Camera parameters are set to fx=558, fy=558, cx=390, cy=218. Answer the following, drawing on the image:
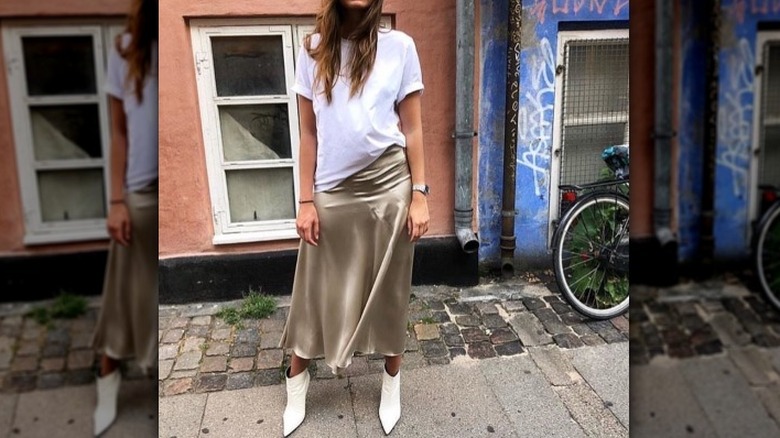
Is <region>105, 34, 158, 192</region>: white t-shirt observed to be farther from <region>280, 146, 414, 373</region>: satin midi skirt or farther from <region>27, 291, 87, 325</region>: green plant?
<region>280, 146, 414, 373</region>: satin midi skirt

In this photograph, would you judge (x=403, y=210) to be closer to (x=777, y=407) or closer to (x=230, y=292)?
(x=230, y=292)

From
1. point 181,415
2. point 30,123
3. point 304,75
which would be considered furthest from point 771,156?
point 181,415

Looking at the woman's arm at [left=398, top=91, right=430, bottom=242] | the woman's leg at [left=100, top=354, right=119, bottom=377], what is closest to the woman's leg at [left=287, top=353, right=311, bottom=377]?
the woman's arm at [left=398, top=91, right=430, bottom=242]

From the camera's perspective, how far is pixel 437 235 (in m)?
Answer: 1.81

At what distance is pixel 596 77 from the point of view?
5.44 ft

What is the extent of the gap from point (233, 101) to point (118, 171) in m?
0.92

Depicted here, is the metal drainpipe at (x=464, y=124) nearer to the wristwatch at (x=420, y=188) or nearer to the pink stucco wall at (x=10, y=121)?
the wristwatch at (x=420, y=188)

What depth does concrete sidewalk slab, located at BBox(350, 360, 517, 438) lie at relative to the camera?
1797 mm

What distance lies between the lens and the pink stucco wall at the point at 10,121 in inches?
26.8

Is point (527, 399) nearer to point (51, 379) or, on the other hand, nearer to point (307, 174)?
point (307, 174)

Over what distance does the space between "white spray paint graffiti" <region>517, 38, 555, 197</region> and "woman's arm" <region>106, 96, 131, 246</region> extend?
1241 mm

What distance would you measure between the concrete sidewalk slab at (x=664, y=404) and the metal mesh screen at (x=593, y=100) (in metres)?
0.86

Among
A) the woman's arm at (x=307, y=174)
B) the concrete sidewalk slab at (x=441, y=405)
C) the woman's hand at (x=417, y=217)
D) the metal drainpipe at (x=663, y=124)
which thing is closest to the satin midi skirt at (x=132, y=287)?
the metal drainpipe at (x=663, y=124)

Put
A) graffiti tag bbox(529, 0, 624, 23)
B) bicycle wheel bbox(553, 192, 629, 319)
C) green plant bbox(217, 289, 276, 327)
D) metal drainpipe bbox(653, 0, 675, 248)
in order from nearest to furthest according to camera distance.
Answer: metal drainpipe bbox(653, 0, 675, 248), graffiti tag bbox(529, 0, 624, 23), bicycle wheel bbox(553, 192, 629, 319), green plant bbox(217, 289, 276, 327)
